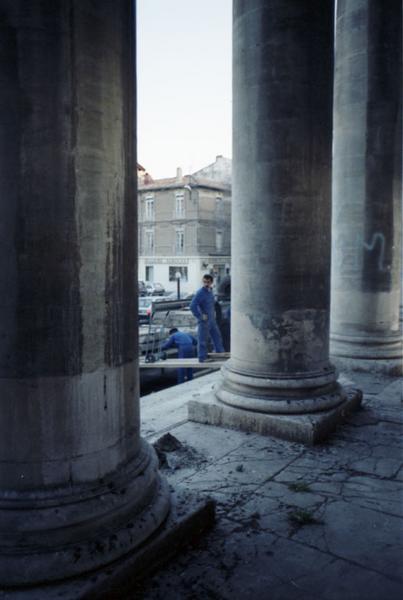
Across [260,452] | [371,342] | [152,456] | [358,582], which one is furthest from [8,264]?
[371,342]

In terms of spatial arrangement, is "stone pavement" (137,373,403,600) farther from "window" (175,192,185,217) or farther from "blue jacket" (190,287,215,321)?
"window" (175,192,185,217)

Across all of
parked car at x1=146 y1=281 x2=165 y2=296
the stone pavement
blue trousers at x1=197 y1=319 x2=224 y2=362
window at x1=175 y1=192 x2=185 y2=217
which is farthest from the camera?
window at x1=175 y1=192 x2=185 y2=217

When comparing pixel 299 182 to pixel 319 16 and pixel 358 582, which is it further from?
pixel 358 582

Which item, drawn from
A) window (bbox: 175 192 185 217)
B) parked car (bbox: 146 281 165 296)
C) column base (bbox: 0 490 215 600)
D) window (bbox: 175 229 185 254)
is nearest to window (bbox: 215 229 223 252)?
window (bbox: 175 229 185 254)

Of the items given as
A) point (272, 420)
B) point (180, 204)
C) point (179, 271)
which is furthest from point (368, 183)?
point (180, 204)

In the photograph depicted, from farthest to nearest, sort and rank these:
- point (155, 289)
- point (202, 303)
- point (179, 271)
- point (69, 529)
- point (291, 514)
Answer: point (179, 271) → point (155, 289) → point (202, 303) → point (291, 514) → point (69, 529)

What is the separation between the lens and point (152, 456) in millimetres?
3619

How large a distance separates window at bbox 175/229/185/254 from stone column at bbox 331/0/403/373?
1825 inches

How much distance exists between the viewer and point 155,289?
51.5 metres

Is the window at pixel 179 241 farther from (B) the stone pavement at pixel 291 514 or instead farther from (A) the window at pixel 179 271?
(B) the stone pavement at pixel 291 514

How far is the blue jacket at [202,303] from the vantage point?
11070mm

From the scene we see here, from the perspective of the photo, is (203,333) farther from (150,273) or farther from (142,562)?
(150,273)

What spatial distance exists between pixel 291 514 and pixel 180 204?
52.1 metres

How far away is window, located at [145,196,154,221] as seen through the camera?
5681 centimetres
